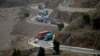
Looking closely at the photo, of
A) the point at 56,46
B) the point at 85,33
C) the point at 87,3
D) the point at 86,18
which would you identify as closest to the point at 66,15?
the point at 87,3

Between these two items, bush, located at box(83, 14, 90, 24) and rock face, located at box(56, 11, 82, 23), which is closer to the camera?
bush, located at box(83, 14, 90, 24)

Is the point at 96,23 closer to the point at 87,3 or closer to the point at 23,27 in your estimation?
the point at 87,3

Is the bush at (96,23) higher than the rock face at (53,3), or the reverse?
the bush at (96,23)

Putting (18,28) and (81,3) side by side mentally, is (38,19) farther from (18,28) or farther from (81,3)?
(81,3)

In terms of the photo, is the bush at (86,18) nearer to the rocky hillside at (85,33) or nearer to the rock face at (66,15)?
the rocky hillside at (85,33)

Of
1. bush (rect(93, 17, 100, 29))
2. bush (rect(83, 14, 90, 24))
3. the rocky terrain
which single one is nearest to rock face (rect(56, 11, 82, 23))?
the rocky terrain

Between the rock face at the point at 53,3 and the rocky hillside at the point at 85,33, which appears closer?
the rocky hillside at the point at 85,33

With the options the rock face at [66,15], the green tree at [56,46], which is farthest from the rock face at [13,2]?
the green tree at [56,46]

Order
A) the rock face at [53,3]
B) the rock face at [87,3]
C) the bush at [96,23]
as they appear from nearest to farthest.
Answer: the bush at [96,23], the rock face at [87,3], the rock face at [53,3]

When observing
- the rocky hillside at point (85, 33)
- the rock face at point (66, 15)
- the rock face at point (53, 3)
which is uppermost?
the rocky hillside at point (85, 33)

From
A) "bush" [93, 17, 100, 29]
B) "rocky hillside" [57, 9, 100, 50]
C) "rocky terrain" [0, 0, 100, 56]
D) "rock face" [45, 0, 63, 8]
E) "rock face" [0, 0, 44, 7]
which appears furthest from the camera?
"rock face" [0, 0, 44, 7]

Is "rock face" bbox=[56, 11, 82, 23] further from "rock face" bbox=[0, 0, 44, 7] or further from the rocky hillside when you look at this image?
"rock face" bbox=[0, 0, 44, 7]
